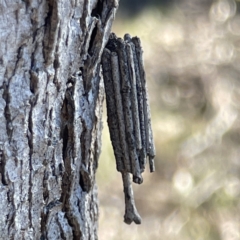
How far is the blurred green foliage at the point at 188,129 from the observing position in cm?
309

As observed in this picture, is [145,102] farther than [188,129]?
No

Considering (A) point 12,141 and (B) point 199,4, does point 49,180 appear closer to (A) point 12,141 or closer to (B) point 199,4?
(A) point 12,141

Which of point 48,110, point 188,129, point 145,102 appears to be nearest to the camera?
point 48,110

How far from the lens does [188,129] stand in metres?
3.40

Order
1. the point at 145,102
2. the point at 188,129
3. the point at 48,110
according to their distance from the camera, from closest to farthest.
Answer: the point at 48,110
the point at 145,102
the point at 188,129

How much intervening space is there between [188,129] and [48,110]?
8.46ft

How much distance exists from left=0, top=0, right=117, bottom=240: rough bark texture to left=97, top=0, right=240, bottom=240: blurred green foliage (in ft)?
6.88

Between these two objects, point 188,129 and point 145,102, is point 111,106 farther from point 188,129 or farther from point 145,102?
point 188,129

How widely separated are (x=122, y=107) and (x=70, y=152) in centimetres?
13

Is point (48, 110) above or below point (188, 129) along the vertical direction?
below

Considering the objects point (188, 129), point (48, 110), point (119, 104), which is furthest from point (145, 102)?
point (188, 129)

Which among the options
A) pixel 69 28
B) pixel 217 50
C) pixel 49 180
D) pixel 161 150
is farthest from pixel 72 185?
pixel 217 50

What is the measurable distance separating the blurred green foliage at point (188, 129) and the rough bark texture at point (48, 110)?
2096 millimetres

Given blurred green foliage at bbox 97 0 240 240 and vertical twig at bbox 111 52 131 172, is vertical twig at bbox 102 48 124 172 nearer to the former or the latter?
vertical twig at bbox 111 52 131 172
